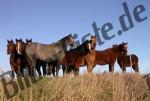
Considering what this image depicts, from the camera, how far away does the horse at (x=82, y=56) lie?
1866 cm

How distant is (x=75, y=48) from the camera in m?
19.5

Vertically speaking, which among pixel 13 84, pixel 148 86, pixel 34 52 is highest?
pixel 34 52

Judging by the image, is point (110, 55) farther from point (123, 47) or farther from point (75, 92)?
point (75, 92)

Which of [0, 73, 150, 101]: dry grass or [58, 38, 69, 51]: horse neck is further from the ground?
[58, 38, 69, 51]: horse neck

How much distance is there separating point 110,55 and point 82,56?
2784mm

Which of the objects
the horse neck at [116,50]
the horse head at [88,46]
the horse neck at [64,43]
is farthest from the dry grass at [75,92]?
the horse neck at [116,50]

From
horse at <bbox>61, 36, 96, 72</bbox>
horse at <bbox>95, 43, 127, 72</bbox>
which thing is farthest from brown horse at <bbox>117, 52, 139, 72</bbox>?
horse at <bbox>61, 36, 96, 72</bbox>

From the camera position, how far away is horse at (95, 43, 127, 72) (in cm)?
2083

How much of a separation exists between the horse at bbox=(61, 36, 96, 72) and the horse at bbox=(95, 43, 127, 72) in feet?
4.86

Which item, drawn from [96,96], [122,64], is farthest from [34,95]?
[122,64]

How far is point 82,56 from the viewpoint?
62.4ft

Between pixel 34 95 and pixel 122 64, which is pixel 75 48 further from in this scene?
pixel 34 95

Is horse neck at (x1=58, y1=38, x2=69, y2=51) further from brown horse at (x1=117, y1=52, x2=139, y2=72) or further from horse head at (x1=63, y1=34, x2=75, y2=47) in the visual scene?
brown horse at (x1=117, y1=52, x2=139, y2=72)

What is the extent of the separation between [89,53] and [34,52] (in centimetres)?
391
